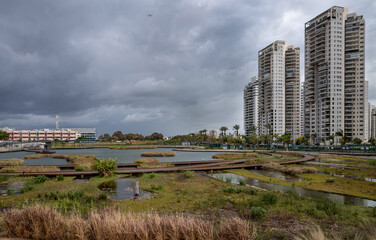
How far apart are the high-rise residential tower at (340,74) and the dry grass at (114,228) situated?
104408 mm

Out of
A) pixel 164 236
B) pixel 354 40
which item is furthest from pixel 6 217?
pixel 354 40

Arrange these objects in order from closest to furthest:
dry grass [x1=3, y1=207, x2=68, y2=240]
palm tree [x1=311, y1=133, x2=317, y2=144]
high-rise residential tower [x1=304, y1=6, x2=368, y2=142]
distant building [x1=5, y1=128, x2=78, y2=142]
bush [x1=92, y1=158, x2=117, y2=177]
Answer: dry grass [x1=3, y1=207, x2=68, y2=240]
bush [x1=92, y1=158, x2=117, y2=177]
high-rise residential tower [x1=304, y1=6, x2=368, y2=142]
palm tree [x1=311, y1=133, x2=317, y2=144]
distant building [x1=5, y1=128, x2=78, y2=142]

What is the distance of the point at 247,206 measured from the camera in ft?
34.3

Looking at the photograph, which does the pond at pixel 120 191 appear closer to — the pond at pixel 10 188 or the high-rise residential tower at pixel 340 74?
the pond at pixel 10 188

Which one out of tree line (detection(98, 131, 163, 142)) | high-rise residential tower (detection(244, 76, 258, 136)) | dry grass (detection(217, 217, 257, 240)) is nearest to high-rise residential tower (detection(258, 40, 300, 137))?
high-rise residential tower (detection(244, 76, 258, 136))

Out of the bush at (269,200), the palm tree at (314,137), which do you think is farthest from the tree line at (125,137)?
the bush at (269,200)

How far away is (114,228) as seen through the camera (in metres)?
5.65

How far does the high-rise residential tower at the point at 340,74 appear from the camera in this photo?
93062mm

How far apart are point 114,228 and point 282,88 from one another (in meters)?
137

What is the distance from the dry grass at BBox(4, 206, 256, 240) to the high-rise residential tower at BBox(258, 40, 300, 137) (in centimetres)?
12895

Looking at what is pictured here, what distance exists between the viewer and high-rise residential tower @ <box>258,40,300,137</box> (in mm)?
127312

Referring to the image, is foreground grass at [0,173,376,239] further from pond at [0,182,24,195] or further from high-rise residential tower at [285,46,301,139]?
high-rise residential tower at [285,46,301,139]

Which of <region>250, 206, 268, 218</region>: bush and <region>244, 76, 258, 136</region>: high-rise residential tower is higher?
<region>244, 76, 258, 136</region>: high-rise residential tower

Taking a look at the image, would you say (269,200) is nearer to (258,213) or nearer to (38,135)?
(258,213)
